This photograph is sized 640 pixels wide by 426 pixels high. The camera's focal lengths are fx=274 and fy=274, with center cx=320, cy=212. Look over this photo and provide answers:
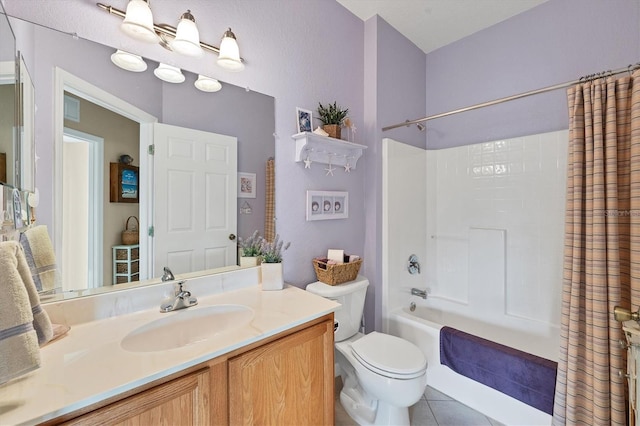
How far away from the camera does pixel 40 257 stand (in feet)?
3.05

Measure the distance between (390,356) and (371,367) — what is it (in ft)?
0.41

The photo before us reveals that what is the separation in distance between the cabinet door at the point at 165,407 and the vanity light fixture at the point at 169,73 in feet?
3.93

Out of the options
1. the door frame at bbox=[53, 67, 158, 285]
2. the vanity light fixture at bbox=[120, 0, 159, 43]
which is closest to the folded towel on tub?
the door frame at bbox=[53, 67, 158, 285]

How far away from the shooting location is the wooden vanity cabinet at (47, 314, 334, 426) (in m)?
0.72

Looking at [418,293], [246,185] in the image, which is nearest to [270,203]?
[246,185]

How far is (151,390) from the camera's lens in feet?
2.41

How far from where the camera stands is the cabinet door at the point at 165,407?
0.67 m

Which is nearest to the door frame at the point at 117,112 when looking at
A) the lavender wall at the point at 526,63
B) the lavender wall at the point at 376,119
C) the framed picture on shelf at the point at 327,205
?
the framed picture on shelf at the point at 327,205

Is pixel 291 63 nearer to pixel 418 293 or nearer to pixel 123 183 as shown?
pixel 123 183

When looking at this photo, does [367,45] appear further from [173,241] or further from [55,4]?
[173,241]

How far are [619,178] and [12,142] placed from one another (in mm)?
2305

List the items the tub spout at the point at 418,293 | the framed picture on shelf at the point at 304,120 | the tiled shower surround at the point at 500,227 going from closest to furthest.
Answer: the framed picture on shelf at the point at 304,120, the tiled shower surround at the point at 500,227, the tub spout at the point at 418,293

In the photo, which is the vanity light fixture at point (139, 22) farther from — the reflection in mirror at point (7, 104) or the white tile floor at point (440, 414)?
the white tile floor at point (440, 414)

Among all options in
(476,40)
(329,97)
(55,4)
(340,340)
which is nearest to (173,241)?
(55,4)
